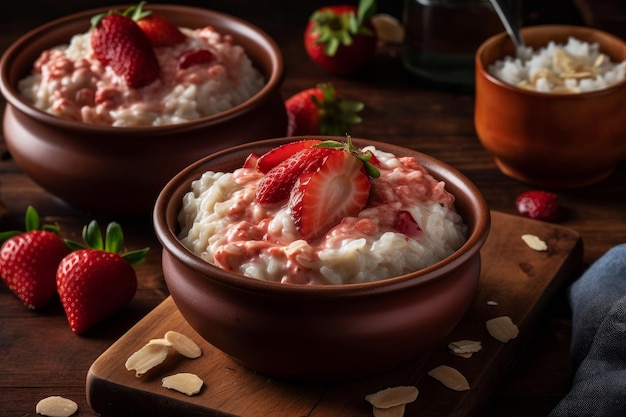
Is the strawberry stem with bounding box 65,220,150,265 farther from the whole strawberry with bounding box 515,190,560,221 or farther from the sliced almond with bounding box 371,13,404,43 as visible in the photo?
the sliced almond with bounding box 371,13,404,43

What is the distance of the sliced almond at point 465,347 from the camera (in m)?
2.16

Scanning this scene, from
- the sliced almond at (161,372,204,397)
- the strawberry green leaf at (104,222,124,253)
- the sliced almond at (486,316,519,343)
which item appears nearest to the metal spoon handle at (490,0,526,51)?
the sliced almond at (486,316,519,343)

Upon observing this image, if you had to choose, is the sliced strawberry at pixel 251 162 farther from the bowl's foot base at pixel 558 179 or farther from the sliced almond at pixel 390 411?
the bowl's foot base at pixel 558 179

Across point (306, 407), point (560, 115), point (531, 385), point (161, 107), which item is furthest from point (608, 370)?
point (161, 107)

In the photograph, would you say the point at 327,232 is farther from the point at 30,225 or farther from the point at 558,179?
the point at 558,179

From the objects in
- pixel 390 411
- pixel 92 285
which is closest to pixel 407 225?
pixel 390 411

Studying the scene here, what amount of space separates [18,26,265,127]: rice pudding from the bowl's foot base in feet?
2.73

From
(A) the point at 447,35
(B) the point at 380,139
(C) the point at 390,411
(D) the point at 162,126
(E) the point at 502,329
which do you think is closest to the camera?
(C) the point at 390,411

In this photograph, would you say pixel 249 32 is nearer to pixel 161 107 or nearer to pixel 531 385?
pixel 161 107

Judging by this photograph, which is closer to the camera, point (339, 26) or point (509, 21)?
point (509, 21)

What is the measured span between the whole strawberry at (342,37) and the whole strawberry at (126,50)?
3.05 ft

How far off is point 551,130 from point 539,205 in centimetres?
23

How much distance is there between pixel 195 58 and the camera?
9.11 feet

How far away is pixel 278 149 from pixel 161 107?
608 millimetres
